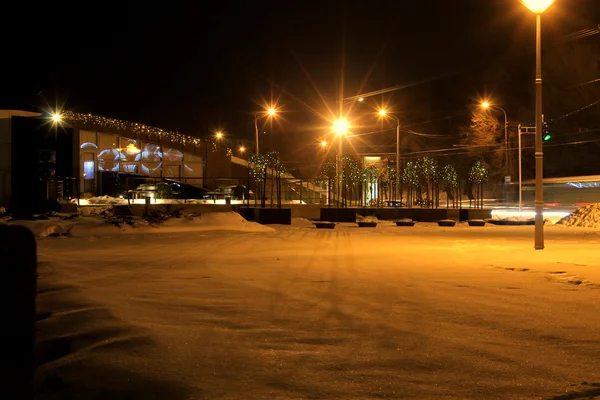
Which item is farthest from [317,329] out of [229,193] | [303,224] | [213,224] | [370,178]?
[229,193]

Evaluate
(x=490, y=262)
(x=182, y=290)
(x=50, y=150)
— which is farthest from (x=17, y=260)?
(x=50, y=150)

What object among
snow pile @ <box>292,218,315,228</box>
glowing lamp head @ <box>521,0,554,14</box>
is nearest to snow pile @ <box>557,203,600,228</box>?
snow pile @ <box>292,218,315,228</box>

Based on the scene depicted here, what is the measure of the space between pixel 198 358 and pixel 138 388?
3.09 ft

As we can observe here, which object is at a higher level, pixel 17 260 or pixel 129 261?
pixel 17 260

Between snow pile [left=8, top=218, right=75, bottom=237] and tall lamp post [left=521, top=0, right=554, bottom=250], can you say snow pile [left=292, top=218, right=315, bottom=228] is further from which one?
tall lamp post [left=521, top=0, right=554, bottom=250]

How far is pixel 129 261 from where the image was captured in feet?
44.7

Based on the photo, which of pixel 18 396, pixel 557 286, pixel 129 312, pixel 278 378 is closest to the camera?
pixel 18 396

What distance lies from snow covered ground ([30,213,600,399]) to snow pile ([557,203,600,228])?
19.9 m

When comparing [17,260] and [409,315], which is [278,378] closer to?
[17,260]

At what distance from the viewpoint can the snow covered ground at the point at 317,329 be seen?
4.82m

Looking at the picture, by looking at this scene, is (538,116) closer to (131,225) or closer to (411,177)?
(131,225)

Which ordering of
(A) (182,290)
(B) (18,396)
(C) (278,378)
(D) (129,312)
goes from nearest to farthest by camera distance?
(B) (18,396)
(C) (278,378)
(D) (129,312)
(A) (182,290)

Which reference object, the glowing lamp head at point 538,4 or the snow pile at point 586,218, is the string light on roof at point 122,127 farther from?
the glowing lamp head at point 538,4

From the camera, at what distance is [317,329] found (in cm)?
677
